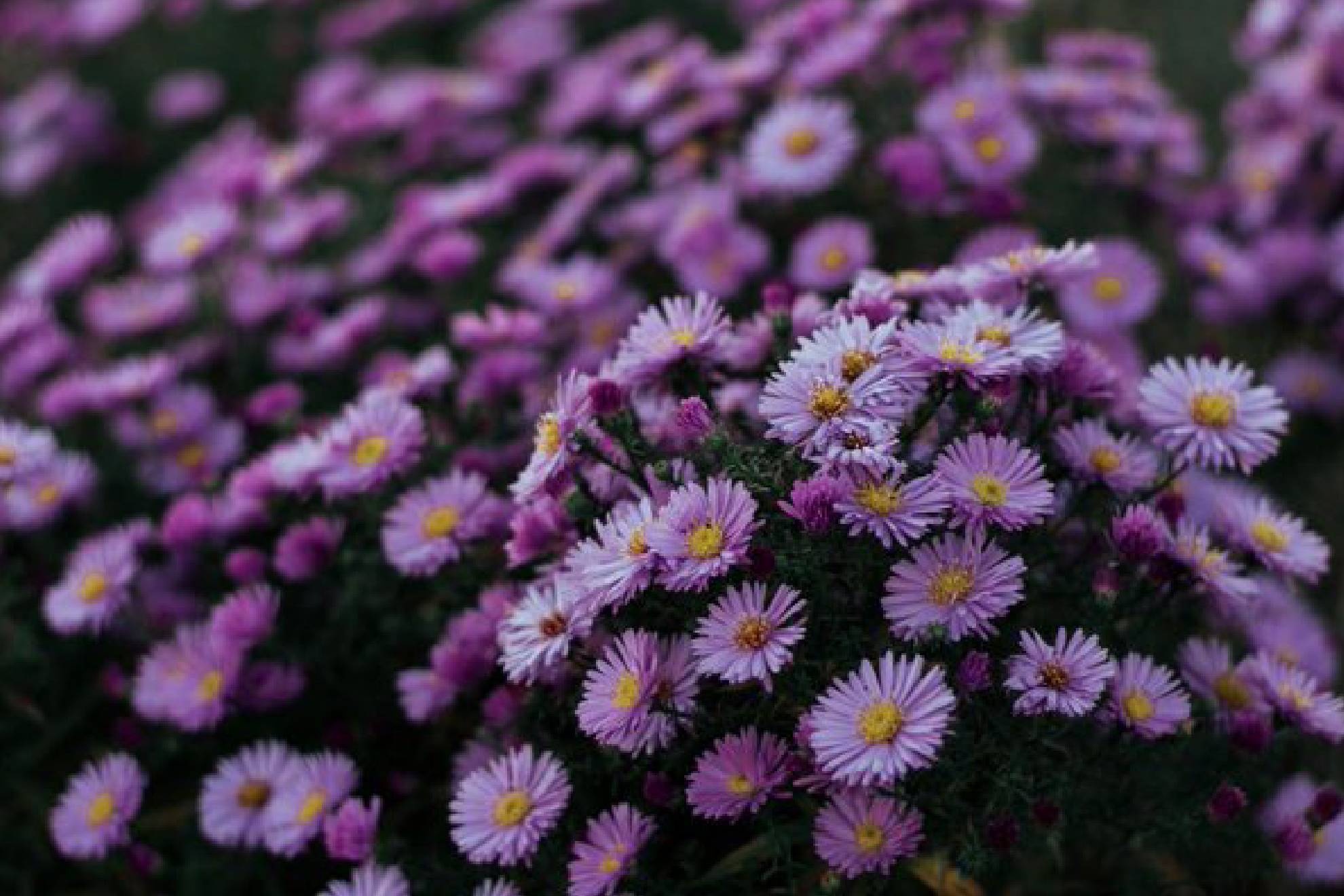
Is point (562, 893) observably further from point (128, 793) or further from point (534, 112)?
point (534, 112)

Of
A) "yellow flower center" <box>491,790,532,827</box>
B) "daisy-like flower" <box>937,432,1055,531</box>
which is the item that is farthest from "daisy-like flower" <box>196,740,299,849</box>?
"daisy-like flower" <box>937,432,1055,531</box>

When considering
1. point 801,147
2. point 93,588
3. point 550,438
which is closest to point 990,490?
point 550,438

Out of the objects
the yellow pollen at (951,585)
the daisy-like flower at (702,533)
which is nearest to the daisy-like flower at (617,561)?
the daisy-like flower at (702,533)

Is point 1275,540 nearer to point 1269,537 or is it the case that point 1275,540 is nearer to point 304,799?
point 1269,537

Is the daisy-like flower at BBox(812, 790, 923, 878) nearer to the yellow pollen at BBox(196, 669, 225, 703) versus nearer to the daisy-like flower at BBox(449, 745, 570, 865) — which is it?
the daisy-like flower at BBox(449, 745, 570, 865)

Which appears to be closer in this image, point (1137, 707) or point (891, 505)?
point (891, 505)

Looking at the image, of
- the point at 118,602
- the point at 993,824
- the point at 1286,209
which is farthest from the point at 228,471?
the point at 1286,209
